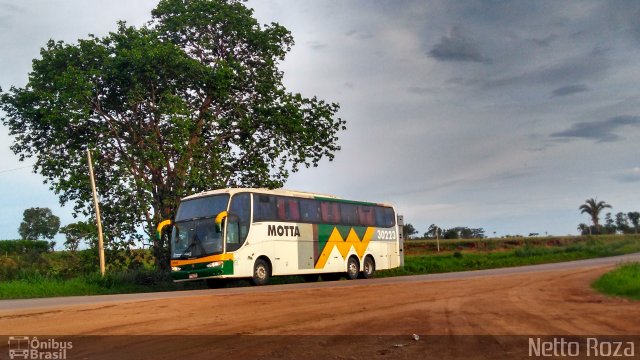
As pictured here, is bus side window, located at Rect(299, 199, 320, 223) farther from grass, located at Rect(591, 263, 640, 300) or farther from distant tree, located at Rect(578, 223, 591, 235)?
distant tree, located at Rect(578, 223, 591, 235)

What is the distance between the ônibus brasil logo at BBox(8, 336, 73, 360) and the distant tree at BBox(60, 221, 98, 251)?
20.7 metres

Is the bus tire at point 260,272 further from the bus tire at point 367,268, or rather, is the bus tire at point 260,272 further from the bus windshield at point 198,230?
the bus tire at point 367,268

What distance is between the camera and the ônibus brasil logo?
7.14 m

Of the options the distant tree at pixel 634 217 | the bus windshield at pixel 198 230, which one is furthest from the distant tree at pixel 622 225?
the bus windshield at pixel 198 230

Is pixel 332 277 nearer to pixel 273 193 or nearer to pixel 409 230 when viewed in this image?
pixel 273 193

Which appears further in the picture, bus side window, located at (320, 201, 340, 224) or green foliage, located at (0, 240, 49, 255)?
green foliage, located at (0, 240, 49, 255)

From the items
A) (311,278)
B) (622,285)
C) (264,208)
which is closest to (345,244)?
(311,278)

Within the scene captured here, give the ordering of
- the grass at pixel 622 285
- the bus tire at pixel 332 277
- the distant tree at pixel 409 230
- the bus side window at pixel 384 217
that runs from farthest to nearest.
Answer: the distant tree at pixel 409 230
the bus side window at pixel 384 217
the bus tire at pixel 332 277
the grass at pixel 622 285

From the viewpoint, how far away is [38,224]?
87.6 metres

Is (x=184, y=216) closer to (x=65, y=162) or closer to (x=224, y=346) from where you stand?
(x=65, y=162)

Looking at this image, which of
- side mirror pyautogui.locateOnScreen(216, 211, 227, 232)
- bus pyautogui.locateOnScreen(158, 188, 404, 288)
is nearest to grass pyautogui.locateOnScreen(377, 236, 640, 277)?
bus pyautogui.locateOnScreen(158, 188, 404, 288)

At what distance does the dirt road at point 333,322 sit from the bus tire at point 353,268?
14.7 metres

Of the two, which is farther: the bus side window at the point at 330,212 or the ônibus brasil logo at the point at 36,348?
the bus side window at the point at 330,212

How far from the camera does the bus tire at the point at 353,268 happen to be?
2870 cm
